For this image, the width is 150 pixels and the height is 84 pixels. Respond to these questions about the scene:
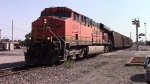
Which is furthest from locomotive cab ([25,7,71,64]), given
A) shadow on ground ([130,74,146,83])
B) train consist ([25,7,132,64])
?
shadow on ground ([130,74,146,83])

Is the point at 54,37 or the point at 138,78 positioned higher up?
the point at 54,37

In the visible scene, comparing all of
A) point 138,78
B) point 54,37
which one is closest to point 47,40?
point 54,37

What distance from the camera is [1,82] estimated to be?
1322cm

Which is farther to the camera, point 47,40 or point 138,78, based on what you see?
point 47,40

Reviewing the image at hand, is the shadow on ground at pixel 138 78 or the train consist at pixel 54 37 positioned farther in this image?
the train consist at pixel 54 37

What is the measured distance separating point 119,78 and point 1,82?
17.5 ft

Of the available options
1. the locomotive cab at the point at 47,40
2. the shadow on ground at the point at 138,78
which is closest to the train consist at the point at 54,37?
the locomotive cab at the point at 47,40

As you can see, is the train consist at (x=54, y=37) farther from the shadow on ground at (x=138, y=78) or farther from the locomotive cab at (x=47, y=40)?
the shadow on ground at (x=138, y=78)

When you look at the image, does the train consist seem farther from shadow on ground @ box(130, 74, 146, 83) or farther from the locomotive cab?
shadow on ground @ box(130, 74, 146, 83)

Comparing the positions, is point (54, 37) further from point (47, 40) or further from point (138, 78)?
point (138, 78)

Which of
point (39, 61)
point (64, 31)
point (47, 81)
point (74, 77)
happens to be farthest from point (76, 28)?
point (47, 81)

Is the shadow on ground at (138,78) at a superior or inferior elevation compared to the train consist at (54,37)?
inferior

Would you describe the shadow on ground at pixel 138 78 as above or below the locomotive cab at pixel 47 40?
below

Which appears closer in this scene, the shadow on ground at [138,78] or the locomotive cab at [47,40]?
the shadow on ground at [138,78]
